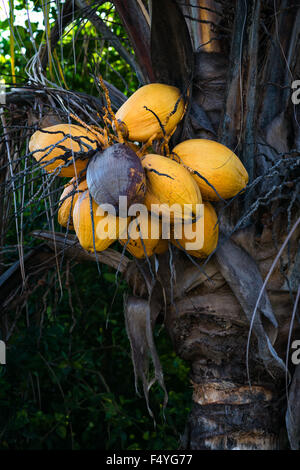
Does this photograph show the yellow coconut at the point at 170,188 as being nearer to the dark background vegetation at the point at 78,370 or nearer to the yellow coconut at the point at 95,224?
the yellow coconut at the point at 95,224

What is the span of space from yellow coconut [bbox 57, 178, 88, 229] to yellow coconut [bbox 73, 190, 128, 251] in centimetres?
2

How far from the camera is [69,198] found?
3.82 feet

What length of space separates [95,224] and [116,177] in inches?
5.6

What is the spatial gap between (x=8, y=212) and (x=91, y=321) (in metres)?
1.26

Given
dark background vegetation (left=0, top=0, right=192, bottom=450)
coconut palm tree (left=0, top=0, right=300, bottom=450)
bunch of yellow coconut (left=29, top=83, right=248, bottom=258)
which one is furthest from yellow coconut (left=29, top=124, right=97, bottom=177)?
dark background vegetation (left=0, top=0, right=192, bottom=450)

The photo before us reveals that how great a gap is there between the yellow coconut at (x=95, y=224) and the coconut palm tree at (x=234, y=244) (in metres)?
0.18

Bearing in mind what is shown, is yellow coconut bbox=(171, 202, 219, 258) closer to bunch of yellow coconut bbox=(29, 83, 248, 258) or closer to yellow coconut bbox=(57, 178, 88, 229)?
bunch of yellow coconut bbox=(29, 83, 248, 258)

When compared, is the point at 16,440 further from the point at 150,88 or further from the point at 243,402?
the point at 150,88

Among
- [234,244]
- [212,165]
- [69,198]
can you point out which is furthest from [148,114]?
[234,244]

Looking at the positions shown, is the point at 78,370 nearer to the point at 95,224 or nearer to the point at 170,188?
the point at 95,224

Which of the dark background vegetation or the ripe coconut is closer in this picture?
the ripe coconut

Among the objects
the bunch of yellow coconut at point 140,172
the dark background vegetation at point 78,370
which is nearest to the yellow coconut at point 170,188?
the bunch of yellow coconut at point 140,172

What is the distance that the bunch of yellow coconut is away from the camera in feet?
3.08
